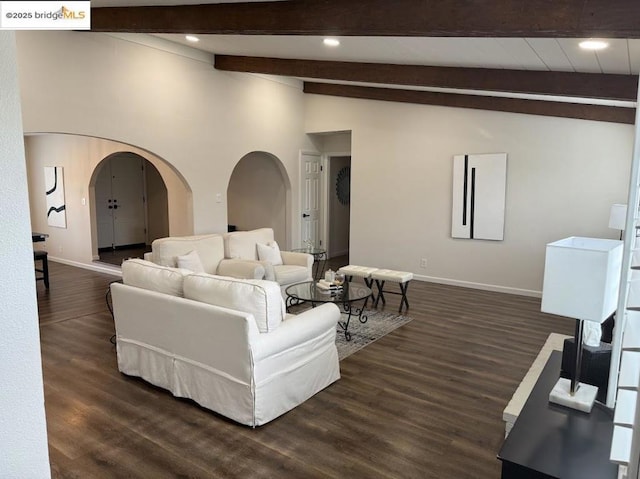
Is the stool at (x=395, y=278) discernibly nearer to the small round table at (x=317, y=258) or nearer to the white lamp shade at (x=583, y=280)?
the small round table at (x=317, y=258)

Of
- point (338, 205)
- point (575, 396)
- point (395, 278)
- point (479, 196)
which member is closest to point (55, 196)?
point (338, 205)

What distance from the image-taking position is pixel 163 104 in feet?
19.4

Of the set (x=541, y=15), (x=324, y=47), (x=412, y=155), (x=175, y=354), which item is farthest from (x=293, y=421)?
(x=412, y=155)

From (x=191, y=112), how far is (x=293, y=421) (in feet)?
15.6

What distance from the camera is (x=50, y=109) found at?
4812mm

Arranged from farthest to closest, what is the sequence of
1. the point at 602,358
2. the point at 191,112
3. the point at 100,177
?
the point at 100,177
the point at 191,112
the point at 602,358

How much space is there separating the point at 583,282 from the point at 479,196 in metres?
5.33

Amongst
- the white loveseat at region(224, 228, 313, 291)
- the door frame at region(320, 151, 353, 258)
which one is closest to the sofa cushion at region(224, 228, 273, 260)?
the white loveseat at region(224, 228, 313, 291)

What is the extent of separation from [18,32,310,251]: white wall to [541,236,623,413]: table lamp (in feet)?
16.7

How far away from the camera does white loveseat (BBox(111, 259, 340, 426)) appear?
287cm

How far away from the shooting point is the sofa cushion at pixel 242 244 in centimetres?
591

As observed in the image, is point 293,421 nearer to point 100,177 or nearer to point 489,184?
point 489,184

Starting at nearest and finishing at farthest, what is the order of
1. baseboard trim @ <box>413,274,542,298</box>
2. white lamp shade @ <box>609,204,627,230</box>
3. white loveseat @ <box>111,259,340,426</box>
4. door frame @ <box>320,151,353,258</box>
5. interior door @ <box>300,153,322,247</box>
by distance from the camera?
white loveseat @ <box>111,259,340,426</box> → white lamp shade @ <box>609,204,627,230</box> → baseboard trim @ <box>413,274,542,298</box> → interior door @ <box>300,153,322,247</box> → door frame @ <box>320,151,353,258</box>

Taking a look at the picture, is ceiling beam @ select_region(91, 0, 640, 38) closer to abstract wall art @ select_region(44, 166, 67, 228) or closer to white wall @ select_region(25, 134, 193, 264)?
white wall @ select_region(25, 134, 193, 264)
